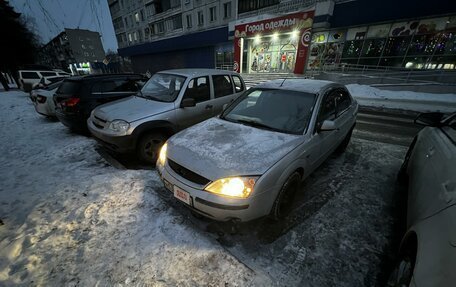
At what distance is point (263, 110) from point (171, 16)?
109 feet

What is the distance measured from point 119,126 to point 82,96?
2451 mm

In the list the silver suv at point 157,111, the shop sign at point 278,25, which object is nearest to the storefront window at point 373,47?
the shop sign at point 278,25

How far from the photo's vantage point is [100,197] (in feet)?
10.2

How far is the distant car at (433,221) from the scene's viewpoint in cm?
A: 123

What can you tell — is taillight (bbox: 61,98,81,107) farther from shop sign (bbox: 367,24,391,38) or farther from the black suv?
shop sign (bbox: 367,24,391,38)

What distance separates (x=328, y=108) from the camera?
336 centimetres

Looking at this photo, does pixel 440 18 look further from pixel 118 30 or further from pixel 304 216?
pixel 118 30

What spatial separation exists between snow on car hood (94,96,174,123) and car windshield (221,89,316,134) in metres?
1.52

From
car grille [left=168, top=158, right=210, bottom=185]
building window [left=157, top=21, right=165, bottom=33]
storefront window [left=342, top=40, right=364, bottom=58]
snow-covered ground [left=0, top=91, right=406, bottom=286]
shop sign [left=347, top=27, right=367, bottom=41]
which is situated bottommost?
snow-covered ground [left=0, top=91, right=406, bottom=286]

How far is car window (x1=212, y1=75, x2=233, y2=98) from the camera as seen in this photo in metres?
5.06

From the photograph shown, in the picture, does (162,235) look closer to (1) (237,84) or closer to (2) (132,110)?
(2) (132,110)

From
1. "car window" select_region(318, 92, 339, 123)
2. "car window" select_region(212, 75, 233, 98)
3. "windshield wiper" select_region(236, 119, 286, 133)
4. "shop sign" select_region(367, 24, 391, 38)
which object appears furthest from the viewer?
"shop sign" select_region(367, 24, 391, 38)

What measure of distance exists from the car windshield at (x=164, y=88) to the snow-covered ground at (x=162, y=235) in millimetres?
1710

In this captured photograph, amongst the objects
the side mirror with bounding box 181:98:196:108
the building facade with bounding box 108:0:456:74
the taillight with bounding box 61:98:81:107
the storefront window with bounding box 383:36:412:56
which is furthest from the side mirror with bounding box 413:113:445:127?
the storefront window with bounding box 383:36:412:56
